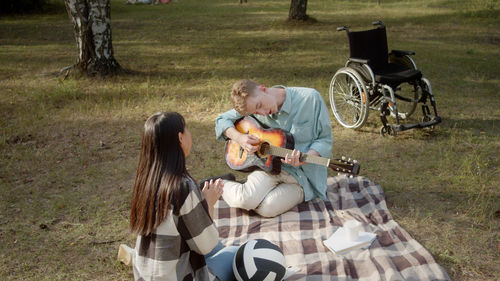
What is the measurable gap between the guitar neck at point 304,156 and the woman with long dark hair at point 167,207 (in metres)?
1.37

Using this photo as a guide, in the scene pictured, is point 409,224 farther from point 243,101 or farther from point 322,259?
point 243,101

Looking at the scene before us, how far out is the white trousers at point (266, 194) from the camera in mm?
3793

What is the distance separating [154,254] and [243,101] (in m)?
1.64

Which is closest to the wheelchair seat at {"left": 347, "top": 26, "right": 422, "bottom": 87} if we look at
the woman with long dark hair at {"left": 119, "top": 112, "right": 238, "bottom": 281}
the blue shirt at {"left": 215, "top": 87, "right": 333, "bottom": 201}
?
the blue shirt at {"left": 215, "top": 87, "right": 333, "bottom": 201}

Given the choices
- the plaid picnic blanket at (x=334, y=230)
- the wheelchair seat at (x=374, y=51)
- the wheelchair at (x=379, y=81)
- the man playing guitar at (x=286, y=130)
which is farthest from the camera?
the wheelchair seat at (x=374, y=51)

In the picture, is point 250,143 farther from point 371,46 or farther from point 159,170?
point 371,46

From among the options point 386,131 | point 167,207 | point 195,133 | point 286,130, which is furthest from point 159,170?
point 386,131

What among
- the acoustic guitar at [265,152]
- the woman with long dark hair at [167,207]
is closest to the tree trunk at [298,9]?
the acoustic guitar at [265,152]

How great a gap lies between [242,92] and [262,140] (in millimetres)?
487

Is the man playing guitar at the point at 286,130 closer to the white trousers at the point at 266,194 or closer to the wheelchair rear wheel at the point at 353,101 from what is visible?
the white trousers at the point at 266,194

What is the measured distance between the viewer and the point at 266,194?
383 centimetres

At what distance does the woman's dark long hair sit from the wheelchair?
3556 millimetres

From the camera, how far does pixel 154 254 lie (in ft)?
7.36

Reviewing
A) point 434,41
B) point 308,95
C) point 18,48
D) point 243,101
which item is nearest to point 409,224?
point 308,95
